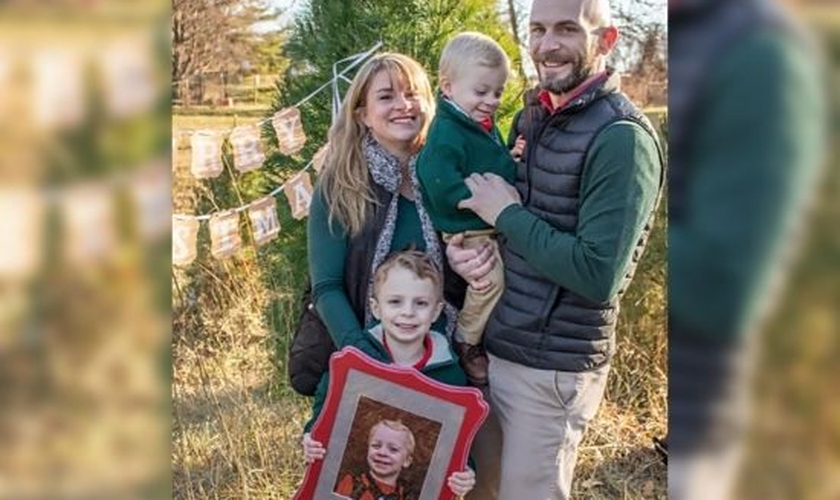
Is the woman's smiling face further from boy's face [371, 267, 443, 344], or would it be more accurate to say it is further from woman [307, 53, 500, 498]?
boy's face [371, 267, 443, 344]

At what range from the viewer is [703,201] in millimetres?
2918

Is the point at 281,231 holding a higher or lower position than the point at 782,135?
lower

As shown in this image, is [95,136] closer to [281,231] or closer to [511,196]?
[281,231]

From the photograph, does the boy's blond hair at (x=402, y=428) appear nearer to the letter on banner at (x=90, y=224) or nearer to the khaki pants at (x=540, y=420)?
the khaki pants at (x=540, y=420)

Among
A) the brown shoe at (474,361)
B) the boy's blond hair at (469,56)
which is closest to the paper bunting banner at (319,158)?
the boy's blond hair at (469,56)

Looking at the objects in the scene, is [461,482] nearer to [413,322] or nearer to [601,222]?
[413,322]

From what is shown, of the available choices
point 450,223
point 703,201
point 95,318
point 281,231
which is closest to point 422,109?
point 450,223

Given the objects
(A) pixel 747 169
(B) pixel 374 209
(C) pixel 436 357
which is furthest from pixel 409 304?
(A) pixel 747 169

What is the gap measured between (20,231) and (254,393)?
891mm

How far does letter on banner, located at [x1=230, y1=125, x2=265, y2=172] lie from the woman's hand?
28.7 inches

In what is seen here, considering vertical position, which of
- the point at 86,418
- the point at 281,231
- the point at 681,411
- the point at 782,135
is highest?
the point at 782,135

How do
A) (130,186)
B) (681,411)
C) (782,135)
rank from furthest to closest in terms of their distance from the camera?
1. (130,186)
2. (681,411)
3. (782,135)

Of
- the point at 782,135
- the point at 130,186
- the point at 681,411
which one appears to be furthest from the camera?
the point at 130,186

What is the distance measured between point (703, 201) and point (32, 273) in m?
1.98
